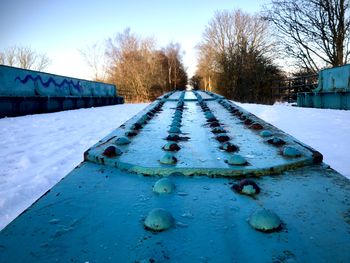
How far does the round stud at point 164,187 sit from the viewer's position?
2.77 feet

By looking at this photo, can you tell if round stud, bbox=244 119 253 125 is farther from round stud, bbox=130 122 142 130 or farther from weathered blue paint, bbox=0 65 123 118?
weathered blue paint, bbox=0 65 123 118

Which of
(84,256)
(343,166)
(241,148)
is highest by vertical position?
(241,148)

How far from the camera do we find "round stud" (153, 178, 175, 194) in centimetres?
84

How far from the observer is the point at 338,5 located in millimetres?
16078

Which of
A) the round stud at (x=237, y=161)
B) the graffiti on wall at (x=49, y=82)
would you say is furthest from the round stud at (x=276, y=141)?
the graffiti on wall at (x=49, y=82)

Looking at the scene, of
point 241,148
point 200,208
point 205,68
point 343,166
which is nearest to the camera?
point 200,208

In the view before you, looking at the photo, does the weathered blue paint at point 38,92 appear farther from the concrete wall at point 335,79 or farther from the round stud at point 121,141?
the concrete wall at point 335,79

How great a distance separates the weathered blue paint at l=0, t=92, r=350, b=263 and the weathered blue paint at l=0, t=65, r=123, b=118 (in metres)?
8.95

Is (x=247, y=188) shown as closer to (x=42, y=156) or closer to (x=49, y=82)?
(x=42, y=156)

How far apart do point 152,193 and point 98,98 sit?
15785 mm

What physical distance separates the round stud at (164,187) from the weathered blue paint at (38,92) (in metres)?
9.05

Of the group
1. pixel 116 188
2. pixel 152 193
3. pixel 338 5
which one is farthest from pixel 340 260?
pixel 338 5

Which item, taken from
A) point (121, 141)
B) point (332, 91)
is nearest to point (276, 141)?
point (121, 141)

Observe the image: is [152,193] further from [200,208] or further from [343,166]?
[343,166]
